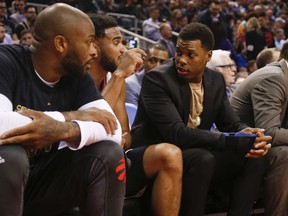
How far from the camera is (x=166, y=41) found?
10.7 meters

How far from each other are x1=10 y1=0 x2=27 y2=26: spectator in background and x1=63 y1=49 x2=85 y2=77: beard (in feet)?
24.3

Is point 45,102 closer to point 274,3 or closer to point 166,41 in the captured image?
point 166,41

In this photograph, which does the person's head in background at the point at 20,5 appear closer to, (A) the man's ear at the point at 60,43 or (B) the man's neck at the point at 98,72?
(B) the man's neck at the point at 98,72

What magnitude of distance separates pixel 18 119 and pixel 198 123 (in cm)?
137

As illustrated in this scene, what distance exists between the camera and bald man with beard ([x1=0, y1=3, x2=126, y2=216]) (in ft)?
7.02

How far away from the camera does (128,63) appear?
333 cm

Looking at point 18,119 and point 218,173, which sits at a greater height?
point 18,119

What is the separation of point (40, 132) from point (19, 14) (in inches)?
321

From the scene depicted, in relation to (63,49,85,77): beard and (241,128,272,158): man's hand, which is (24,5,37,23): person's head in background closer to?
(241,128,272,158): man's hand

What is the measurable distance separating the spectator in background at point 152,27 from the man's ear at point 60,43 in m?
9.30

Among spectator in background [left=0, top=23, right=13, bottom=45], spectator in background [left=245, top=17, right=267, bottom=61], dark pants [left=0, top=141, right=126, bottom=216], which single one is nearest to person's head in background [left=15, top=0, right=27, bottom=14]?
spectator in background [left=0, top=23, right=13, bottom=45]

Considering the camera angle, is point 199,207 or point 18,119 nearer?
point 18,119

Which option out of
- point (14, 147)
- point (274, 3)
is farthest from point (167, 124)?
point (274, 3)

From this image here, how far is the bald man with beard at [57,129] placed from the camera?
2141mm
